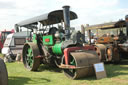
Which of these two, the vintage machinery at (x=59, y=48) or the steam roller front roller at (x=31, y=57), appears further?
the steam roller front roller at (x=31, y=57)

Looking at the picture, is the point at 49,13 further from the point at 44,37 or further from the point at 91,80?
the point at 91,80

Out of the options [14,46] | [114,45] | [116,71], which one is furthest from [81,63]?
[14,46]

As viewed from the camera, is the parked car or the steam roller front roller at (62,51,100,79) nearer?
the steam roller front roller at (62,51,100,79)

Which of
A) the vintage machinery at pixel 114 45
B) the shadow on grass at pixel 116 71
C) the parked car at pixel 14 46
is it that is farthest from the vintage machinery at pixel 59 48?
the parked car at pixel 14 46

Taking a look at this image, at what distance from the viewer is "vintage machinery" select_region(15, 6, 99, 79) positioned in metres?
4.89

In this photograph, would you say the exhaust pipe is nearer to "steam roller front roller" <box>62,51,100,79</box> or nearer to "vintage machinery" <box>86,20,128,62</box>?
"steam roller front roller" <box>62,51,100,79</box>

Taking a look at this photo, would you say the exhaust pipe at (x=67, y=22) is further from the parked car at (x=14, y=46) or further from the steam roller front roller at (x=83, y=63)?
the parked car at (x=14, y=46)

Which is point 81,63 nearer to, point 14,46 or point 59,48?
point 59,48

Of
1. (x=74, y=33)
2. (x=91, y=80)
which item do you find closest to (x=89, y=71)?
(x=91, y=80)

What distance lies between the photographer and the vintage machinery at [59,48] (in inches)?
192

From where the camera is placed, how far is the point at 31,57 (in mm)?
6953

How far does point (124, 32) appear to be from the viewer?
8.69 meters

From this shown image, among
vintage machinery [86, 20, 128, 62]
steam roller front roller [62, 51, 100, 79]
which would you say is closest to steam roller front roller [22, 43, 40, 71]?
steam roller front roller [62, 51, 100, 79]

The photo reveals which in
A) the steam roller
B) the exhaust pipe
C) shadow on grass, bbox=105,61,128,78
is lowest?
shadow on grass, bbox=105,61,128,78
